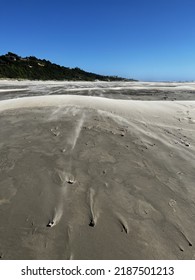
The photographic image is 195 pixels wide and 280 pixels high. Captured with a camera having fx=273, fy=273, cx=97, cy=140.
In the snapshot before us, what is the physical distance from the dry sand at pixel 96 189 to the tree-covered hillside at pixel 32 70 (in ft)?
130

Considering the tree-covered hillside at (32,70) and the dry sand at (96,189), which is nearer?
the dry sand at (96,189)

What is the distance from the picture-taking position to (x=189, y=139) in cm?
675

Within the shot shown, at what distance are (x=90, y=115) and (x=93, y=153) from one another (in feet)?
9.37

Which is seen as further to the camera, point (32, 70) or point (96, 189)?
point (32, 70)

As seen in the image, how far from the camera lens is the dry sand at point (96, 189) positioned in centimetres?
308

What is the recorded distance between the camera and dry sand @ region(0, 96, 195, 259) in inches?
121

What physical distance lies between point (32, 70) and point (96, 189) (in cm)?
4899

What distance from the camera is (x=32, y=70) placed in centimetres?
4975

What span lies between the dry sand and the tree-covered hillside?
39.7 metres

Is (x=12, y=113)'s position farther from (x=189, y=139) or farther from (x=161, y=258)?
(x=161, y=258)

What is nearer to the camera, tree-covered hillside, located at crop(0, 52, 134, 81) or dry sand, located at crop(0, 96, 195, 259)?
dry sand, located at crop(0, 96, 195, 259)

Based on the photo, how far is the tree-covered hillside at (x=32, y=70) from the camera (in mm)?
45531

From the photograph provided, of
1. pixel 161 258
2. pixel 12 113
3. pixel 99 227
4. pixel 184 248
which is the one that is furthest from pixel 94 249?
pixel 12 113

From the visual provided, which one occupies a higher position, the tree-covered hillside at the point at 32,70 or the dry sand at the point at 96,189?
the dry sand at the point at 96,189
